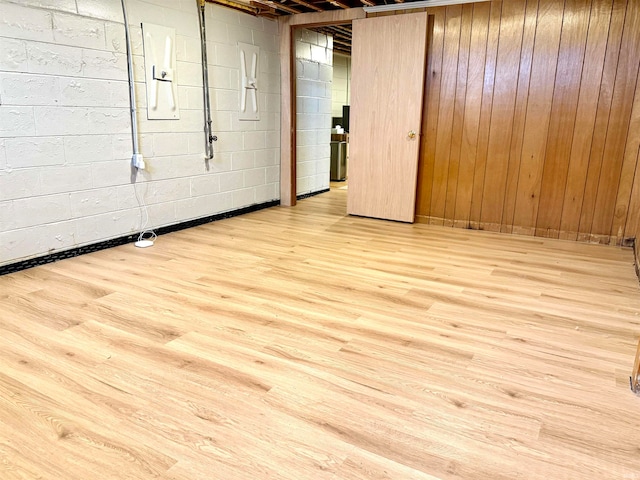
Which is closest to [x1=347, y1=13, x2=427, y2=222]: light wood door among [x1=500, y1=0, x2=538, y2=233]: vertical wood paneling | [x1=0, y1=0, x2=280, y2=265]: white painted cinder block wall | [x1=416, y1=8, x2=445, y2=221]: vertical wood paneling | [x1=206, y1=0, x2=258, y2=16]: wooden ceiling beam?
[x1=416, y1=8, x2=445, y2=221]: vertical wood paneling

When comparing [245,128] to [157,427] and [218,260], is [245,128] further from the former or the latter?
[157,427]

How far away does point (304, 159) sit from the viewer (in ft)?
21.7

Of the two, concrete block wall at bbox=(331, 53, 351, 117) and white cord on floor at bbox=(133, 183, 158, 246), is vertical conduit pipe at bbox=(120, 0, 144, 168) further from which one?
concrete block wall at bbox=(331, 53, 351, 117)

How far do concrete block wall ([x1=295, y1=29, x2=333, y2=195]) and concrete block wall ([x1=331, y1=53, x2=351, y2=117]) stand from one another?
238cm

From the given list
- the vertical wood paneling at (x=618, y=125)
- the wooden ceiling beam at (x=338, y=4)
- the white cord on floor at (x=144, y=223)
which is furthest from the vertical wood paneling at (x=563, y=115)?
the white cord on floor at (x=144, y=223)

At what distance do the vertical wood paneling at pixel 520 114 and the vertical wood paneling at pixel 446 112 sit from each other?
2.04 feet

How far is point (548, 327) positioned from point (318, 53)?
5.32 metres

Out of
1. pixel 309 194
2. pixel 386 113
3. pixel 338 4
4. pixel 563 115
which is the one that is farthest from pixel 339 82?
pixel 563 115

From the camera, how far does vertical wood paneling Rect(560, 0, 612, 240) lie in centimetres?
409

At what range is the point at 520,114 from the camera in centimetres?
454

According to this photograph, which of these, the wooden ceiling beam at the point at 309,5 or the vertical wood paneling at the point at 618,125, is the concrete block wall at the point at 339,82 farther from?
the vertical wood paneling at the point at 618,125

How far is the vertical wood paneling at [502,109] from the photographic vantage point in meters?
4.40

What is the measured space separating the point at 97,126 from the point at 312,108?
3.47 meters

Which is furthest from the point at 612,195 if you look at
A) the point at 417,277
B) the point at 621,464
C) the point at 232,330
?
the point at 232,330
